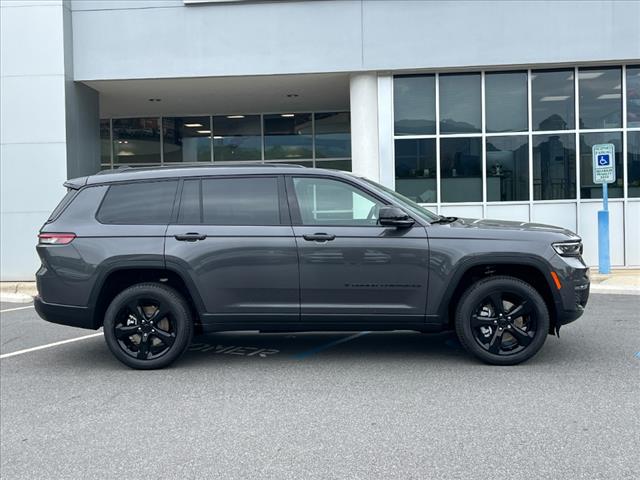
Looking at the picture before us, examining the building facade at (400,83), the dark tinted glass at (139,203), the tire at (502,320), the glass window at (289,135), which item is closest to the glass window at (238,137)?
the glass window at (289,135)

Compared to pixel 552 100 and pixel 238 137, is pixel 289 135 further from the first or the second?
pixel 552 100

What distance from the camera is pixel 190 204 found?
6211mm

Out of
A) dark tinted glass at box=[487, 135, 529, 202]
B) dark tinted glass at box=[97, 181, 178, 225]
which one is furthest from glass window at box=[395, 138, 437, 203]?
dark tinted glass at box=[97, 181, 178, 225]

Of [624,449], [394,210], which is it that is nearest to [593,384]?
[624,449]

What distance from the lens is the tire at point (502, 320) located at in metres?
5.86

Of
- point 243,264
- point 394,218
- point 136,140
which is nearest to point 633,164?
point 394,218

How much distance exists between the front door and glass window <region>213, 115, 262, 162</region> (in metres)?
13.9

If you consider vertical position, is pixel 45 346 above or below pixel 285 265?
below

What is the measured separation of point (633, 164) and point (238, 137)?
11.1 metres

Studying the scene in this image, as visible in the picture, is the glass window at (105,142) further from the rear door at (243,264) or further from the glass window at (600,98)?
the rear door at (243,264)

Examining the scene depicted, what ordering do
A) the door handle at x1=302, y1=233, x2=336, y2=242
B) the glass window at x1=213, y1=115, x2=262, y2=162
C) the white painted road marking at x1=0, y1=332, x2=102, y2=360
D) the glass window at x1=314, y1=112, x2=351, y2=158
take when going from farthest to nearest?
the glass window at x1=213, y1=115, x2=262, y2=162 → the glass window at x1=314, y1=112, x2=351, y2=158 → the white painted road marking at x1=0, y1=332, x2=102, y2=360 → the door handle at x1=302, y1=233, x2=336, y2=242

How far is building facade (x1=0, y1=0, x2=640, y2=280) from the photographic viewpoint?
1400 cm

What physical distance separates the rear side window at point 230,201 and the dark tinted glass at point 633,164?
10928 mm

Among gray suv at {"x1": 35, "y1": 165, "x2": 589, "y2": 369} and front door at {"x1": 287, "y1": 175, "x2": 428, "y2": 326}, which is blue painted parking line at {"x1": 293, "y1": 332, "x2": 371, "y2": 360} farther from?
front door at {"x1": 287, "y1": 175, "x2": 428, "y2": 326}
